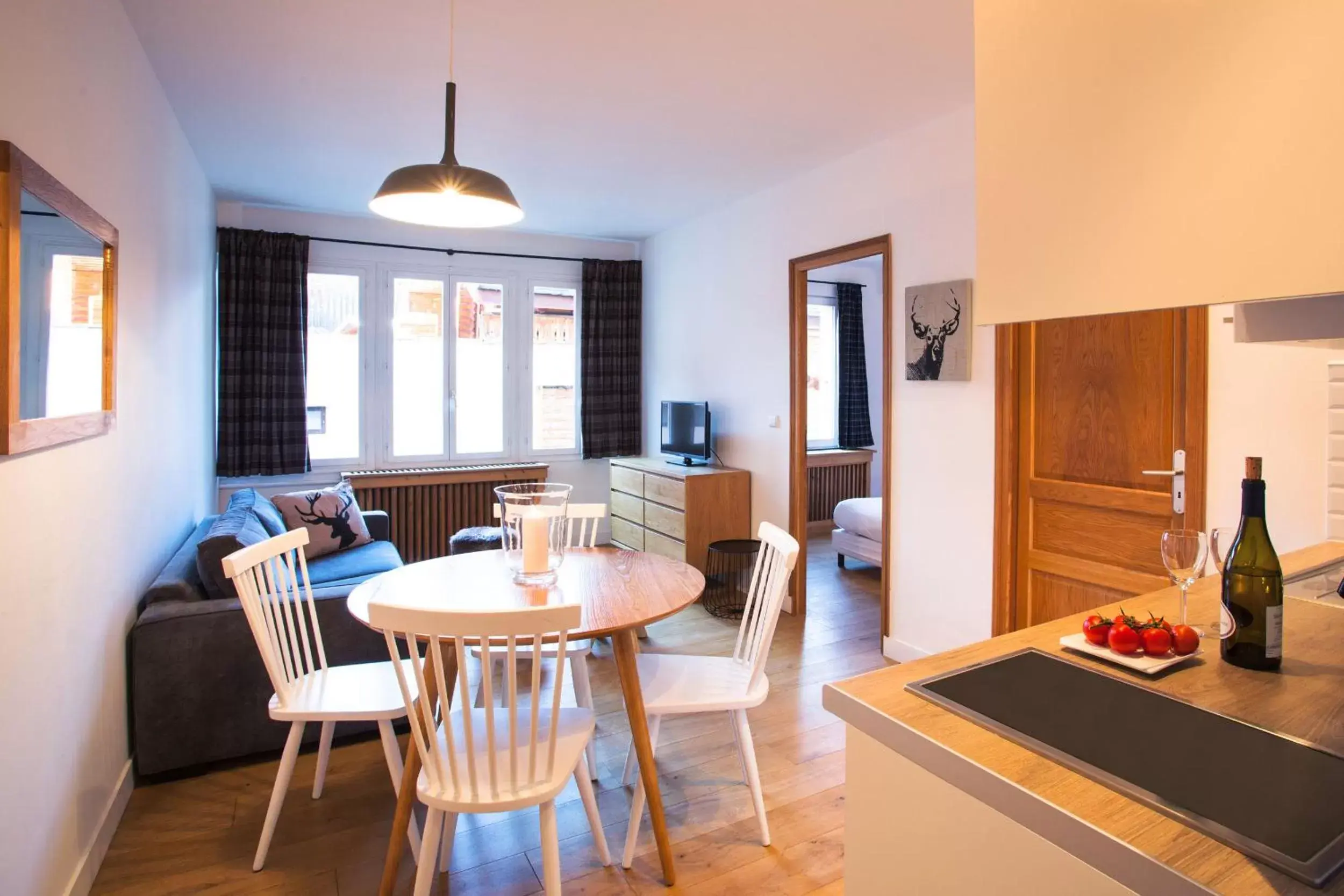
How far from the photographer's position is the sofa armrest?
4621 mm

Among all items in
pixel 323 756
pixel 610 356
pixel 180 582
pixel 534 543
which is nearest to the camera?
pixel 534 543

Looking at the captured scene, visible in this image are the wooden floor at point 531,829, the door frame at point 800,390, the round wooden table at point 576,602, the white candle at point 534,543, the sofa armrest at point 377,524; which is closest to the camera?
the round wooden table at point 576,602

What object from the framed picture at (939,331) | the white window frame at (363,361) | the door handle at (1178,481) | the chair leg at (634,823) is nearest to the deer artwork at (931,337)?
the framed picture at (939,331)

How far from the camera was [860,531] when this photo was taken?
17.1 ft

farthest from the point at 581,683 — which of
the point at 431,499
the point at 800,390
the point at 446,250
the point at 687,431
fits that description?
the point at 446,250

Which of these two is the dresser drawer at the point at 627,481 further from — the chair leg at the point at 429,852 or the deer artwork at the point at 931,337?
the chair leg at the point at 429,852

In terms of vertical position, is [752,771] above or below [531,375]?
below

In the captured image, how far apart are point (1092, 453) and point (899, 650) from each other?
4.56 ft

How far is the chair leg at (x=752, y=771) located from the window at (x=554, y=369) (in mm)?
4242

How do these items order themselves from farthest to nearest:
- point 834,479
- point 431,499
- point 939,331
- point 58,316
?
1. point 834,479
2. point 431,499
3. point 939,331
4. point 58,316

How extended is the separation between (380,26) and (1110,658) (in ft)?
9.42

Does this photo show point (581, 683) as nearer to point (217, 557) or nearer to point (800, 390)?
point (217, 557)

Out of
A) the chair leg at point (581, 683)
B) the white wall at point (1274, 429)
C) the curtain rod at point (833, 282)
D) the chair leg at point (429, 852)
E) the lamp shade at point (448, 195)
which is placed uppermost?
the curtain rod at point (833, 282)

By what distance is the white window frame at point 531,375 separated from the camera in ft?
19.6
